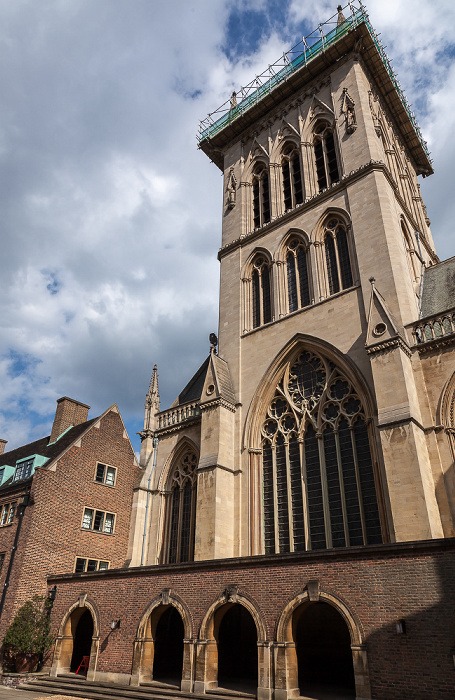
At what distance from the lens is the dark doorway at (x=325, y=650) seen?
15227 millimetres

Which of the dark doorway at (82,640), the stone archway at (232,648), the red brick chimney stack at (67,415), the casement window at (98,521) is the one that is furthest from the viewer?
the red brick chimney stack at (67,415)

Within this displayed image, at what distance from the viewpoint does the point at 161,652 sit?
19531 millimetres

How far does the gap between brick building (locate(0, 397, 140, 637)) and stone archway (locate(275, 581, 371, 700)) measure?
11.4 metres

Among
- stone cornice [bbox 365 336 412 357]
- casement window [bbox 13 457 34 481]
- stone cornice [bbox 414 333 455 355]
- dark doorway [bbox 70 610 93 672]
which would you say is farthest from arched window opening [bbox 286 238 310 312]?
dark doorway [bbox 70 610 93 672]

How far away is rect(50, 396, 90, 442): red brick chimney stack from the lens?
30.1 meters

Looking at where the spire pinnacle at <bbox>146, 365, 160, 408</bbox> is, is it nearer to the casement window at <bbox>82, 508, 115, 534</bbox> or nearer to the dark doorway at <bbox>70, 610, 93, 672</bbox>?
the casement window at <bbox>82, 508, 115, 534</bbox>

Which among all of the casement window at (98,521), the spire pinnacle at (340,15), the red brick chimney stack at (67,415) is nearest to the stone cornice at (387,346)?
the casement window at (98,521)

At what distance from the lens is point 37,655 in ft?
61.4

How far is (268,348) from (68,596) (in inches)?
499

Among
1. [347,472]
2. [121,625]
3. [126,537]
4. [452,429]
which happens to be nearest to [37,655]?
[121,625]

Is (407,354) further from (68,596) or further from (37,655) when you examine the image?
(37,655)

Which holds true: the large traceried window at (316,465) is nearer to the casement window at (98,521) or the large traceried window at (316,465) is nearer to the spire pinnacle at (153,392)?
the spire pinnacle at (153,392)

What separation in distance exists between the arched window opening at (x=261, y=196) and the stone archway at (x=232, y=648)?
18941 mm

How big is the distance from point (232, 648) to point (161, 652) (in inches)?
158
